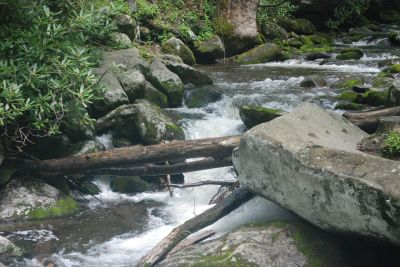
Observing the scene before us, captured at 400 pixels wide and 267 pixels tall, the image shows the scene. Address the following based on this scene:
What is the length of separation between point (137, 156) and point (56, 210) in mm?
1540

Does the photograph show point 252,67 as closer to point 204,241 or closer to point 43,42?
point 43,42

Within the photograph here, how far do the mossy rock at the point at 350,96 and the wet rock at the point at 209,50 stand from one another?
7100 millimetres

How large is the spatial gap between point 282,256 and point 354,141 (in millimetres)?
2030

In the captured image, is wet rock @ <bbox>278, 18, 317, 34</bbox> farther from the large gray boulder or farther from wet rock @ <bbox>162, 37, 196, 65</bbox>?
the large gray boulder

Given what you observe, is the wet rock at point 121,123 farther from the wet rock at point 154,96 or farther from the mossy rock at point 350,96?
the mossy rock at point 350,96

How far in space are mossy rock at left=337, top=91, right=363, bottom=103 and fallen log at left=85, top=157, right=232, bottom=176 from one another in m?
5.02

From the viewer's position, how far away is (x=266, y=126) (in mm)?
5828

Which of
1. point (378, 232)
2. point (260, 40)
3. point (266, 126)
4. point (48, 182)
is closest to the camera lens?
point (378, 232)

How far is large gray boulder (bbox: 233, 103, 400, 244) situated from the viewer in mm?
4469

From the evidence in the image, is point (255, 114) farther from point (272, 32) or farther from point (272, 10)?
point (272, 10)

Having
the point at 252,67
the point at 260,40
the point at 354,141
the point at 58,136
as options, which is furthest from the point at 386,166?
the point at 260,40

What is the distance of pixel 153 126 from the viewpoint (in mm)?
9695

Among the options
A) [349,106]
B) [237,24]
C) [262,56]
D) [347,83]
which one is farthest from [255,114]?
[237,24]

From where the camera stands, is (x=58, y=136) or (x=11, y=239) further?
(x=58, y=136)
